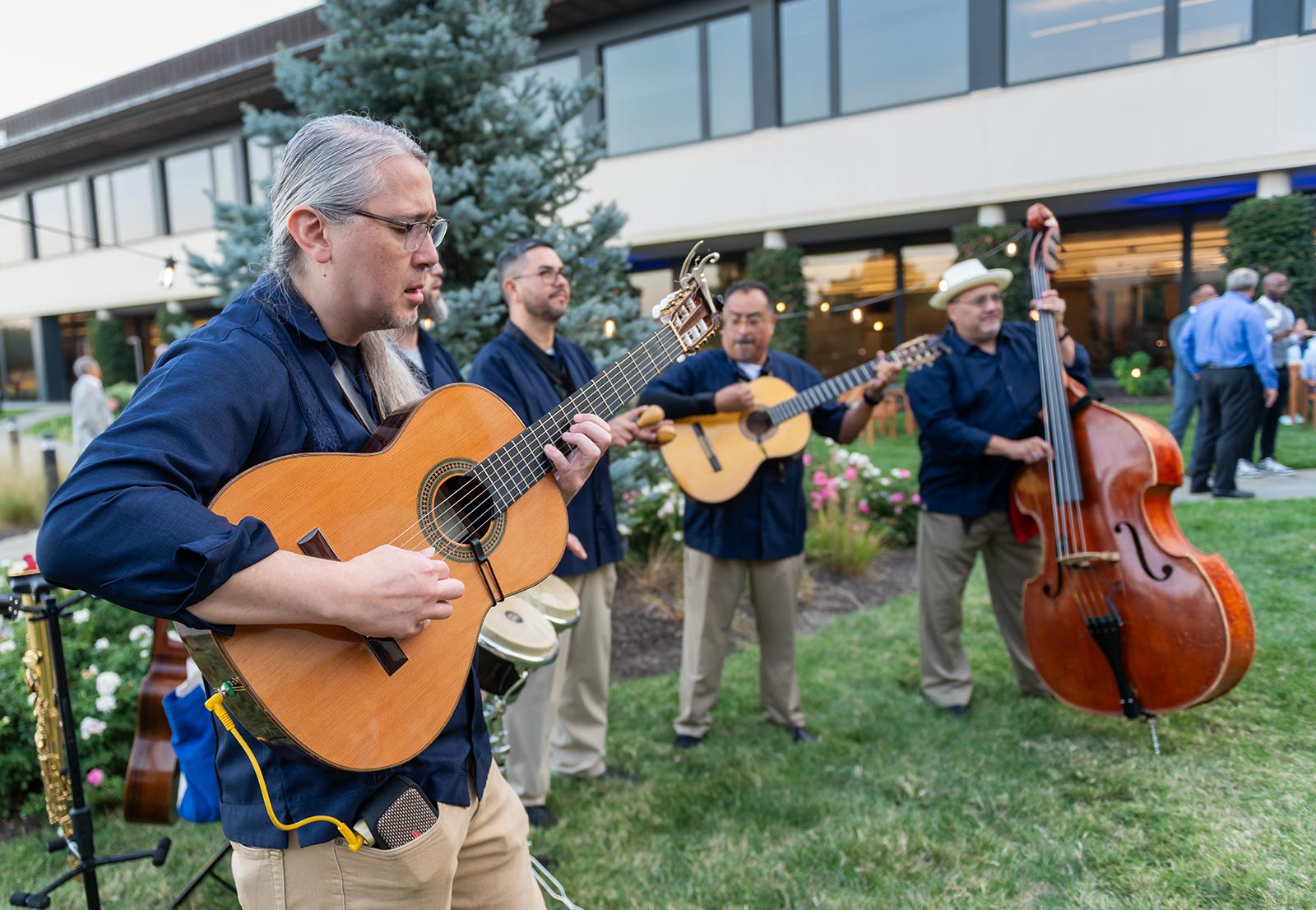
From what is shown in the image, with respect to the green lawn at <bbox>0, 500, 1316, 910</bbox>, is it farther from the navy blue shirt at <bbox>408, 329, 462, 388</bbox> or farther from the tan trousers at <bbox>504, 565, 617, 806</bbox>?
the navy blue shirt at <bbox>408, 329, 462, 388</bbox>

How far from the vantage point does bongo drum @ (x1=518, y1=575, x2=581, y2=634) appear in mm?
3088

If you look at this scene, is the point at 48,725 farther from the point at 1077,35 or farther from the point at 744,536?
the point at 1077,35

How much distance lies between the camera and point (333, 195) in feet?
5.10

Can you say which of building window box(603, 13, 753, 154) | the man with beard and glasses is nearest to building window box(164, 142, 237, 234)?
building window box(603, 13, 753, 154)

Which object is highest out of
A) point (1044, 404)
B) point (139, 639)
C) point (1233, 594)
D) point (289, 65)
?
point (289, 65)

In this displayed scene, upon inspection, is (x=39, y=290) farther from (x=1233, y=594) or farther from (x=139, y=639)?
(x=1233, y=594)

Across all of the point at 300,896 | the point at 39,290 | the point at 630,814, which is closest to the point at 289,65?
the point at 630,814

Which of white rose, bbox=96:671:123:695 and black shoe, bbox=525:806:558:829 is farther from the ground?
white rose, bbox=96:671:123:695

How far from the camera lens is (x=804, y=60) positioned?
13.8m

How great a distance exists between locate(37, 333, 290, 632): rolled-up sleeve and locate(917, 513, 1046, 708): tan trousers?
12.8ft

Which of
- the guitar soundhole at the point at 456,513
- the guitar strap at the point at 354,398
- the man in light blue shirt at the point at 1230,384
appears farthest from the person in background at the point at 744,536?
the man in light blue shirt at the point at 1230,384

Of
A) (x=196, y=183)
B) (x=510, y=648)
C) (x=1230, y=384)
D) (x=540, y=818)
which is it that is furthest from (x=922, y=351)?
(x=196, y=183)

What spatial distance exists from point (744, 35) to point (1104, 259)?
6941mm

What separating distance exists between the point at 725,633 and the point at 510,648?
2.10 meters
